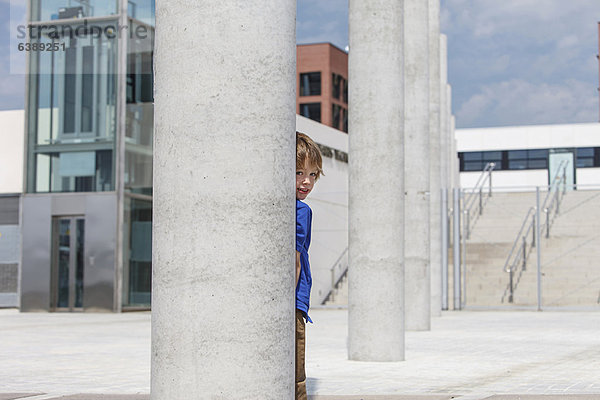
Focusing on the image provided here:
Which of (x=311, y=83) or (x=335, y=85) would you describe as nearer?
(x=311, y=83)

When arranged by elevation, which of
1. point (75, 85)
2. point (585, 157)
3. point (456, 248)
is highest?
point (585, 157)

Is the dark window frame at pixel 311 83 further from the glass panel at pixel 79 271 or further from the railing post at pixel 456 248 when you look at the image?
the glass panel at pixel 79 271

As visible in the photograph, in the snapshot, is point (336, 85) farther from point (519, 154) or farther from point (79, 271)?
point (79, 271)

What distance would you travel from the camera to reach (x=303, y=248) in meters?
4.57

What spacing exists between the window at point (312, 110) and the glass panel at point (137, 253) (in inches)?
1403

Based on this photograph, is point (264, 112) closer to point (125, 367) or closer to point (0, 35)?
point (125, 367)

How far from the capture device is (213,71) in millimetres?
3633

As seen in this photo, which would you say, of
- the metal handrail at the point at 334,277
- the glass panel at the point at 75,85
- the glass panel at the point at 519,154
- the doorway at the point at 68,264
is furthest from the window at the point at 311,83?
the doorway at the point at 68,264

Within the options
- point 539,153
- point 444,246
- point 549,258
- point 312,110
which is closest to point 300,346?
point 444,246

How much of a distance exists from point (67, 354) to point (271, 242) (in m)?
7.83

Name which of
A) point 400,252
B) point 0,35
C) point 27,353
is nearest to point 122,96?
point 0,35

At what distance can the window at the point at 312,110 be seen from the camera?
57906 mm

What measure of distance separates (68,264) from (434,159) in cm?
953

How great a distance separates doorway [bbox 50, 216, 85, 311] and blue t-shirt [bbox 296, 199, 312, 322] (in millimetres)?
18471
